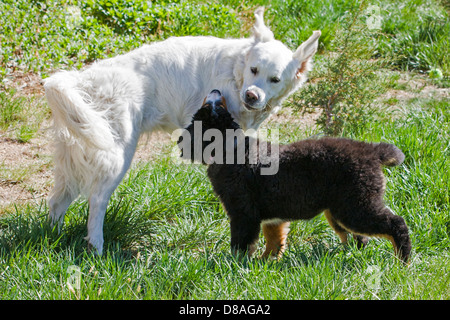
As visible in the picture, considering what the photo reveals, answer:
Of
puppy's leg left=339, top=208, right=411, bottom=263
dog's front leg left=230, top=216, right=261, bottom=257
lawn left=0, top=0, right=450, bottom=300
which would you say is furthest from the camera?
dog's front leg left=230, top=216, right=261, bottom=257

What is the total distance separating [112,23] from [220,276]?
4.72 m

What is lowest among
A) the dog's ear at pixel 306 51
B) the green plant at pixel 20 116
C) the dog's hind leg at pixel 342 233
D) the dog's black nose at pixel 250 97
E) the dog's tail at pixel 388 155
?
the green plant at pixel 20 116

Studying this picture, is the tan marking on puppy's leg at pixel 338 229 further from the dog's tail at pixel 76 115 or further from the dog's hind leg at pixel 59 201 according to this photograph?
the dog's hind leg at pixel 59 201

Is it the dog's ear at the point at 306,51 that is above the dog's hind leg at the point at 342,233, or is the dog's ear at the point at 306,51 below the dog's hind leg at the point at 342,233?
above

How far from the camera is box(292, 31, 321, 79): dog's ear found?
4.12 meters

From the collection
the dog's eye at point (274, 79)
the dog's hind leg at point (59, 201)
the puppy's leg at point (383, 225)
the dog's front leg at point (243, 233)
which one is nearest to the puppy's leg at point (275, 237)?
the dog's front leg at point (243, 233)

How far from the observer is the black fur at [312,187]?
352 centimetres

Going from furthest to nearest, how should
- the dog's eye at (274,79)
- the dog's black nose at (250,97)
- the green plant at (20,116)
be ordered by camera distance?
1. the green plant at (20,116)
2. the dog's eye at (274,79)
3. the dog's black nose at (250,97)

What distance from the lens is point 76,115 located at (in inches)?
148

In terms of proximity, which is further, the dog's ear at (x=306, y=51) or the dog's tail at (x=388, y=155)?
the dog's ear at (x=306, y=51)

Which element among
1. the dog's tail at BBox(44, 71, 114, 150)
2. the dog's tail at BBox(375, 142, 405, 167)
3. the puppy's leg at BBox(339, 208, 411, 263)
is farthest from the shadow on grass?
the dog's tail at BBox(375, 142, 405, 167)

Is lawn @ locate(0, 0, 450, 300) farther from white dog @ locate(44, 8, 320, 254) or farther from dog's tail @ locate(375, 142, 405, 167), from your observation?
dog's tail @ locate(375, 142, 405, 167)

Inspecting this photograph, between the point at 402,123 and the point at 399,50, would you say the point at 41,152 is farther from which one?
the point at 399,50

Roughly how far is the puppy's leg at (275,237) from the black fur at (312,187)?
15 centimetres
